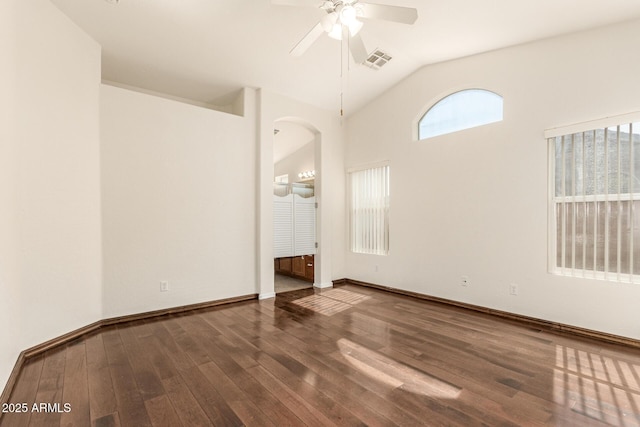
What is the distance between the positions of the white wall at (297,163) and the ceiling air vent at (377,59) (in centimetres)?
306

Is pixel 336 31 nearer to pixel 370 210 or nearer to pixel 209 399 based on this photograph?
pixel 209 399

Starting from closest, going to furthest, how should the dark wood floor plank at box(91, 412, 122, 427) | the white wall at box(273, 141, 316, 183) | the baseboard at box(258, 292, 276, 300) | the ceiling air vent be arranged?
1. the dark wood floor plank at box(91, 412, 122, 427)
2. the ceiling air vent
3. the baseboard at box(258, 292, 276, 300)
4. the white wall at box(273, 141, 316, 183)

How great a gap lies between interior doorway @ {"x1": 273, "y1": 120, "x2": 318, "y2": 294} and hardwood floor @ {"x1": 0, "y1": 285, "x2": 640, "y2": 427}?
1.74m

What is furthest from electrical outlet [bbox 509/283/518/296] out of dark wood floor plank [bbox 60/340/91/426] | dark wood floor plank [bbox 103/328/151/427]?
dark wood floor plank [bbox 60/340/91/426]

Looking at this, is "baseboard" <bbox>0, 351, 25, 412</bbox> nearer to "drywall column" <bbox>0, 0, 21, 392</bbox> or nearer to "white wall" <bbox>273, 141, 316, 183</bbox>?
"drywall column" <bbox>0, 0, 21, 392</bbox>

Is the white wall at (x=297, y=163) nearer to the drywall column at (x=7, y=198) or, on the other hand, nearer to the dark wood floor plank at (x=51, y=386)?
the drywall column at (x=7, y=198)

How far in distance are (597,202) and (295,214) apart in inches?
153

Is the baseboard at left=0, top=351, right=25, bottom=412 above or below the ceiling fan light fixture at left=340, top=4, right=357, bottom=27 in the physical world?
below

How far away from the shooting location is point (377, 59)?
4.12m

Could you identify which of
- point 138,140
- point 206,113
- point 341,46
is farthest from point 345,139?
point 138,140

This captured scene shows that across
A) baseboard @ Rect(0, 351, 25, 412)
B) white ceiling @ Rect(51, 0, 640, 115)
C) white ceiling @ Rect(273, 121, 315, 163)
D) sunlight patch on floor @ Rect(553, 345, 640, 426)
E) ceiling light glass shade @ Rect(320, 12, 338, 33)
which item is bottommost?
sunlight patch on floor @ Rect(553, 345, 640, 426)

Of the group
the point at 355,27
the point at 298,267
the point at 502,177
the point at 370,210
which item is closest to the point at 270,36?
the point at 355,27

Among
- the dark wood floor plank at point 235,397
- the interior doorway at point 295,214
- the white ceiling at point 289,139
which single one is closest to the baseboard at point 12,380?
the dark wood floor plank at point 235,397

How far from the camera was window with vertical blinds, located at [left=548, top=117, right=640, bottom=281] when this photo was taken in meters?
2.93
